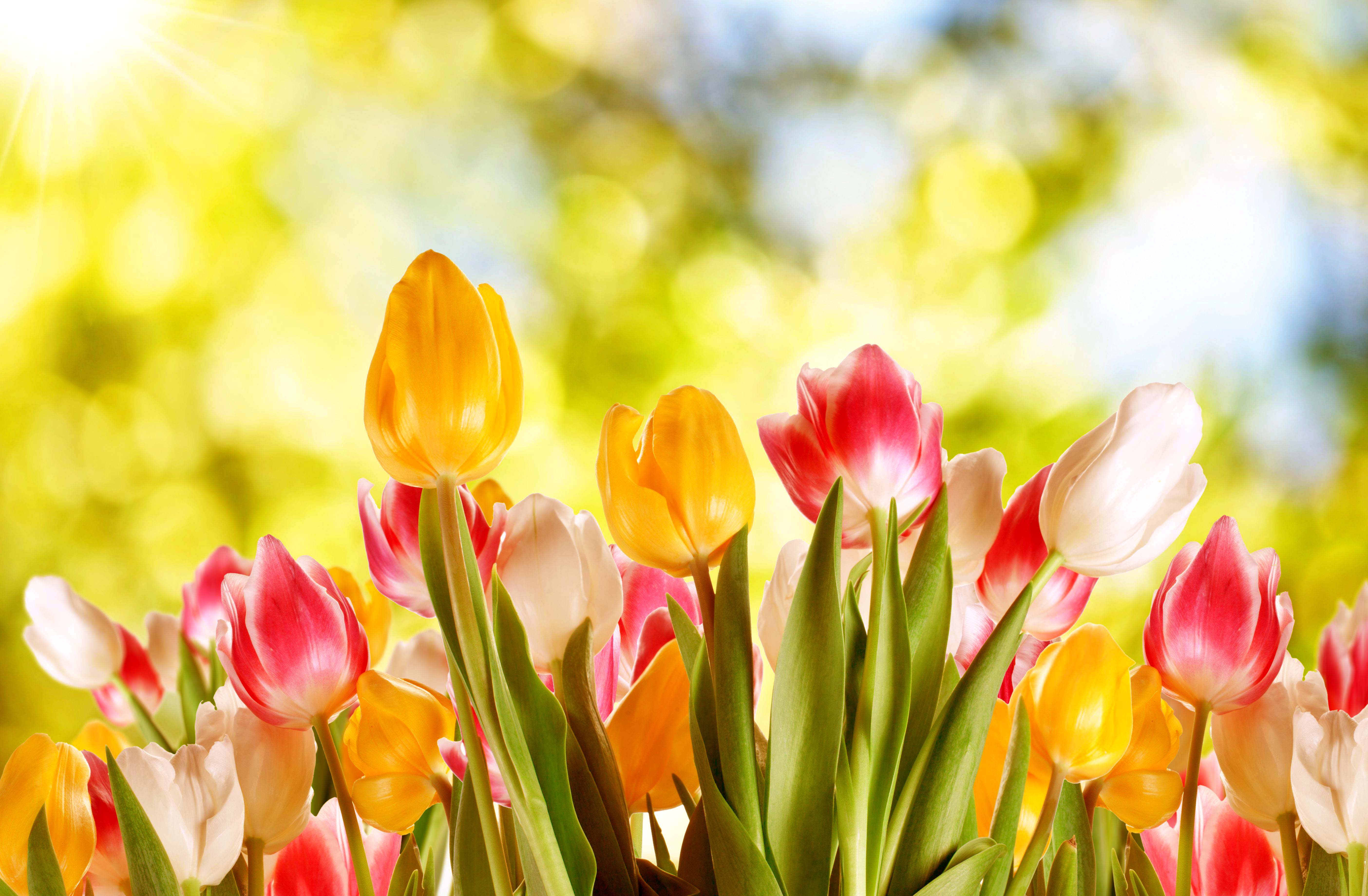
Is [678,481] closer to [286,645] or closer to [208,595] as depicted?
[286,645]

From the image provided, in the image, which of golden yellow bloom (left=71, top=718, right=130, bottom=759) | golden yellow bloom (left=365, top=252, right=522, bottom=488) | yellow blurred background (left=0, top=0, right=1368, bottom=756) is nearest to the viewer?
golden yellow bloom (left=365, top=252, right=522, bottom=488)

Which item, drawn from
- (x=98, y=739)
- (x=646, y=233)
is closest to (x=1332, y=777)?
(x=98, y=739)

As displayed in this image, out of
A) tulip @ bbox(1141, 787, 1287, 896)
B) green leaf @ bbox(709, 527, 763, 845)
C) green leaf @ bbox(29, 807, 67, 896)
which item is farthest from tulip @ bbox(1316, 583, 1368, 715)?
green leaf @ bbox(29, 807, 67, 896)

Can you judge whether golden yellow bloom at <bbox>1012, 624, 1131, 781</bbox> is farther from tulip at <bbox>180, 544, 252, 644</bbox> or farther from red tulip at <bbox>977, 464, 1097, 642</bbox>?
tulip at <bbox>180, 544, 252, 644</bbox>

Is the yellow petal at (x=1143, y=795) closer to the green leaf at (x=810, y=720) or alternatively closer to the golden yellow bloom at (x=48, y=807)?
the green leaf at (x=810, y=720)

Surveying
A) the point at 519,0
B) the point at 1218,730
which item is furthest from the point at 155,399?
the point at 1218,730

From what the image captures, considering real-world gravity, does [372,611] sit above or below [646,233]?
below

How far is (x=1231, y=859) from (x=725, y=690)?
14 centimetres

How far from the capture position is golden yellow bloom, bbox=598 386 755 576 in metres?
0.16

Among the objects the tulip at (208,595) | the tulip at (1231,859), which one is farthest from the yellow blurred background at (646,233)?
the tulip at (1231,859)

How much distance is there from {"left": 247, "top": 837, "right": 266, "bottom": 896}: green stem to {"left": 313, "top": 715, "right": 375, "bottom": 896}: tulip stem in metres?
0.01

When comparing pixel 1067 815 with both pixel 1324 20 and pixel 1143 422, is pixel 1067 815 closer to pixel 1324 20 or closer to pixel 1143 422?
pixel 1143 422

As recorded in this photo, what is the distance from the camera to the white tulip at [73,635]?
1.04 feet

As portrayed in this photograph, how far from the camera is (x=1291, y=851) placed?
0.19 m
